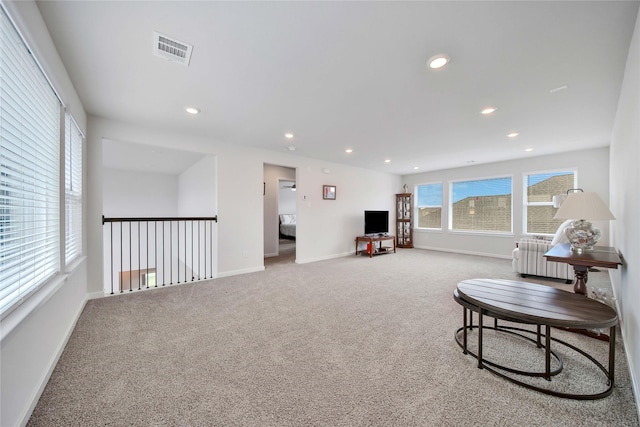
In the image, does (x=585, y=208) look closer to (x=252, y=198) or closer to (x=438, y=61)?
(x=438, y=61)

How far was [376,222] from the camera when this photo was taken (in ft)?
22.6

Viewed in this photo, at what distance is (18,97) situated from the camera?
1.44 meters

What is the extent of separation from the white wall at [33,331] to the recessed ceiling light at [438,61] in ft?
8.43

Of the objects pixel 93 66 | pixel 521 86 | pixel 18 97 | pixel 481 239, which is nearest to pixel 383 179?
pixel 481 239

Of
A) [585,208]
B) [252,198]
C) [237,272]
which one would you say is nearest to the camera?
[585,208]

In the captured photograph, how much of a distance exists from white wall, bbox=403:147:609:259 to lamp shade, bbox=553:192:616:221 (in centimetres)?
342

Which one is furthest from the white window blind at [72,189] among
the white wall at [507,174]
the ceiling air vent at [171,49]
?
the white wall at [507,174]

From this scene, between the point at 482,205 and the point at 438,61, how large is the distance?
562 centimetres

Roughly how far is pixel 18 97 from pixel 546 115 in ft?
16.4

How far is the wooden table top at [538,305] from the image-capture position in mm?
1489

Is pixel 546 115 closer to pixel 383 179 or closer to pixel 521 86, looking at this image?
pixel 521 86

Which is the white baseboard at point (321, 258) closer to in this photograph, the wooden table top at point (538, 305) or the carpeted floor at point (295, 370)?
the carpeted floor at point (295, 370)

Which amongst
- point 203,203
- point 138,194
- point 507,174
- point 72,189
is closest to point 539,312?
point 72,189

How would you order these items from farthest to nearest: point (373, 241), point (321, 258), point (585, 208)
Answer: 1. point (373, 241)
2. point (321, 258)
3. point (585, 208)
